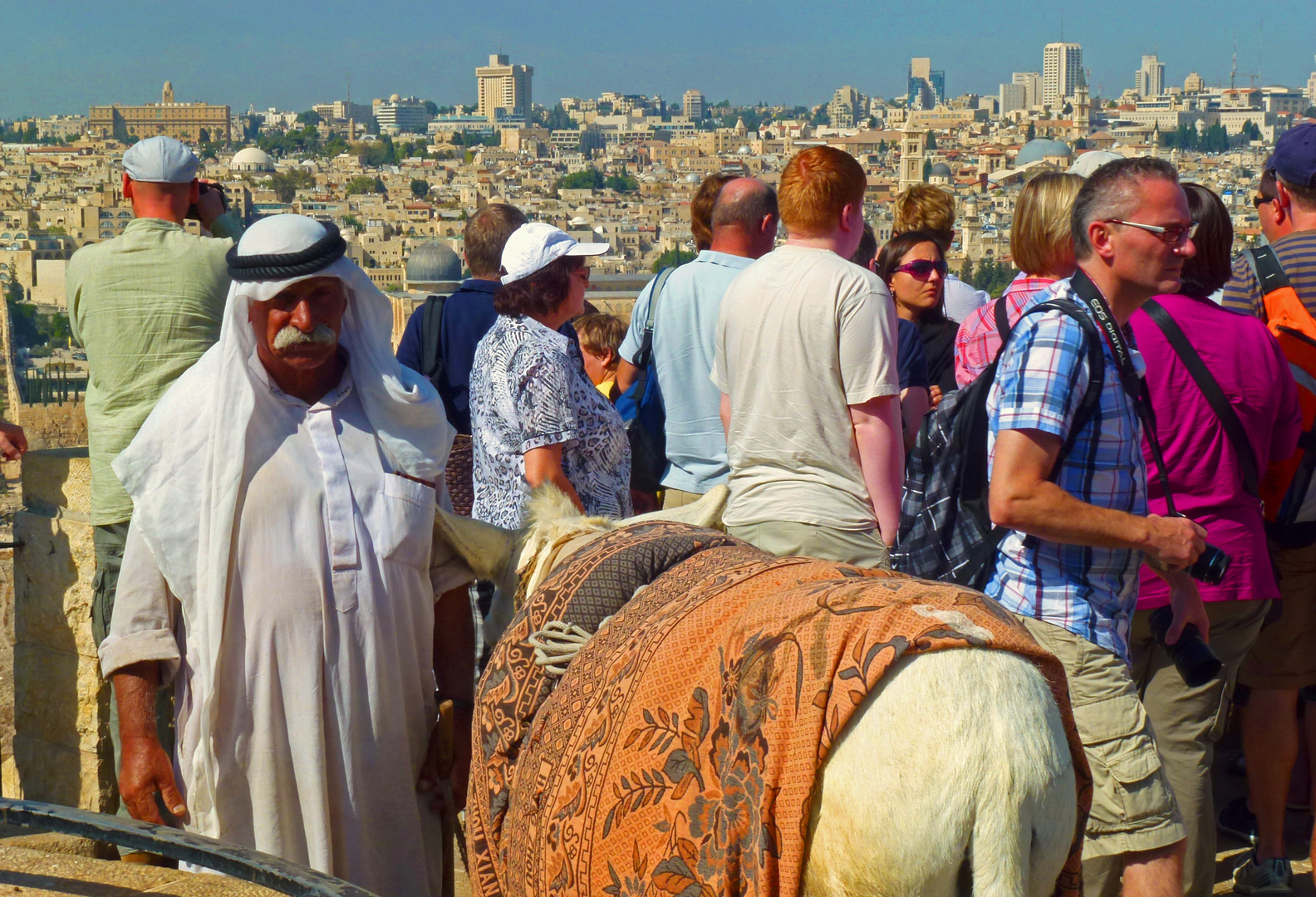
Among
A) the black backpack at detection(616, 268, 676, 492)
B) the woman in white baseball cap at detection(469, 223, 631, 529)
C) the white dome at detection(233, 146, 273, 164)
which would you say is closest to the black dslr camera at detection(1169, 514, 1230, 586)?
the woman in white baseball cap at detection(469, 223, 631, 529)

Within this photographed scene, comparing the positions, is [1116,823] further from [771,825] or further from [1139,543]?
[771,825]

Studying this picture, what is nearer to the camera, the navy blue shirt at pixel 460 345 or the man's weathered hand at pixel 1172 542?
the man's weathered hand at pixel 1172 542

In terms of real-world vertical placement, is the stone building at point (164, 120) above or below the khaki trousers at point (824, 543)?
above

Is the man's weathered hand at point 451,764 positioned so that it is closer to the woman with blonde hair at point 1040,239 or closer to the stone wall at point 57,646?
the stone wall at point 57,646

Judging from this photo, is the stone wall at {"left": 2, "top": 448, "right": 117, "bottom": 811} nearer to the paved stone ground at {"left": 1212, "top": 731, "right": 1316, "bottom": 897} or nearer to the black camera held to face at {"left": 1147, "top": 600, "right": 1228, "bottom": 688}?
the black camera held to face at {"left": 1147, "top": 600, "right": 1228, "bottom": 688}

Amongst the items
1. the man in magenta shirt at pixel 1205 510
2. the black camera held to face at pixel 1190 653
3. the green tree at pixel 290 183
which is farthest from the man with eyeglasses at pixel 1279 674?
→ the green tree at pixel 290 183

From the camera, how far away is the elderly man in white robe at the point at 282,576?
1882mm

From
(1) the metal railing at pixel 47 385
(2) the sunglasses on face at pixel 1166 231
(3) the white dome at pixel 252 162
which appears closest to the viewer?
(2) the sunglasses on face at pixel 1166 231

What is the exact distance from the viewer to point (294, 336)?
1876mm

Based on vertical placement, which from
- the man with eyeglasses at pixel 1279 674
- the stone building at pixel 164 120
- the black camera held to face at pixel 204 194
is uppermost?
the stone building at pixel 164 120

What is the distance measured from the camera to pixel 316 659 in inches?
74.9

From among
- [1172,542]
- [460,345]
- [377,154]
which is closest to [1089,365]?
[1172,542]

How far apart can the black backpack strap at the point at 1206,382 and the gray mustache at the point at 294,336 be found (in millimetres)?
1313

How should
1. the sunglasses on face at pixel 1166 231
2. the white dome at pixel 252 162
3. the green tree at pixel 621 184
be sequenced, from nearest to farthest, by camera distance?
the sunglasses on face at pixel 1166 231, the white dome at pixel 252 162, the green tree at pixel 621 184
